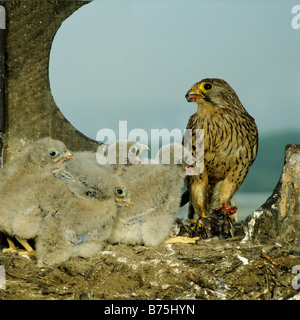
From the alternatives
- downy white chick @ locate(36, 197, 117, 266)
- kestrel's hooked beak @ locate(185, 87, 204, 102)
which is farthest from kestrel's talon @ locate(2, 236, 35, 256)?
kestrel's hooked beak @ locate(185, 87, 204, 102)

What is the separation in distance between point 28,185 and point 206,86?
1680 millimetres

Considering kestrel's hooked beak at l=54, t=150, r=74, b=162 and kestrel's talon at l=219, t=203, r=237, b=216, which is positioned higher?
kestrel's hooked beak at l=54, t=150, r=74, b=162

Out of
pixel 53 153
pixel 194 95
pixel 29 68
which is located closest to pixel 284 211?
pixel 194 95

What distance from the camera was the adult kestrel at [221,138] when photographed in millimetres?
4402

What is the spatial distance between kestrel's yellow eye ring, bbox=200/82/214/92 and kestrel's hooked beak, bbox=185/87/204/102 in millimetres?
41

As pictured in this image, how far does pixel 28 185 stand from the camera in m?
3.46

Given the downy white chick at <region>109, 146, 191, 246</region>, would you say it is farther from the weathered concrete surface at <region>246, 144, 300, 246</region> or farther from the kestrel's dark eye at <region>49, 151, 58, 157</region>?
the weathered concrete surface at <region>246, 144, 300, 246</region>

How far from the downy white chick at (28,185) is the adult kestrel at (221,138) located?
4.23 ft

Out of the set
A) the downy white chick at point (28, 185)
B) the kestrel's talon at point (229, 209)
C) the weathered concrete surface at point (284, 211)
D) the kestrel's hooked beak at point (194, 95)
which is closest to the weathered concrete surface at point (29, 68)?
the downy white chick at point (28, 185)

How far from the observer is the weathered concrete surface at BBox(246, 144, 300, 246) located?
3.88 metres

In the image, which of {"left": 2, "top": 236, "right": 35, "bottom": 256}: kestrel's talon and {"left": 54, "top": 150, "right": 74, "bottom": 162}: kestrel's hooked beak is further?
{"left": 2, "top": 236, "right": 35, "bottom": 256}: kestrel's talon

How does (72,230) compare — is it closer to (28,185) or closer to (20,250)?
(28,185)

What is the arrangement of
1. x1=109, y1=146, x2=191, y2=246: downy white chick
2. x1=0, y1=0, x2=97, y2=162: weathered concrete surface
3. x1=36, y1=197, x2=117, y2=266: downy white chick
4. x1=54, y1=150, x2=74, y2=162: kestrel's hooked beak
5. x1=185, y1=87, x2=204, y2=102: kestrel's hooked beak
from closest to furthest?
x1=36, y1=197, x2=117, y2=266: downy white chick → x1=54, y1=150, x2=74, y2=162: kestrel's hooked beak → x1=109, y1=146, x2=191, y2=246: downy white chick → x1=0, y1=0, x2=97, y2=162: weathered concrete surface → x1=185, y1=87, x2=204, y2=102: kestrel's hooked beak

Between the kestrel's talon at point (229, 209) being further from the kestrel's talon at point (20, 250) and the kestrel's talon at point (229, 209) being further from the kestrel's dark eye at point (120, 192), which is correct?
the kestrel's talon at point (20, 250)
